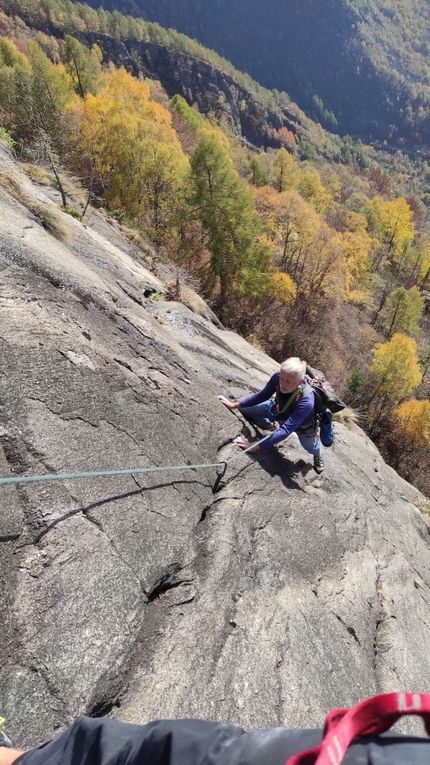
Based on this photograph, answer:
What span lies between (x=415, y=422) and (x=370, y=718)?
46.2 m

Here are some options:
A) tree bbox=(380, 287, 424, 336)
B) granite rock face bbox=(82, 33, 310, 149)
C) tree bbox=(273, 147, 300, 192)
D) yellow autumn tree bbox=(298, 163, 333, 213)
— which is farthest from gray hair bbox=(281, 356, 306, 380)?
granite rock face bbox=(82, 33, 310, 149)

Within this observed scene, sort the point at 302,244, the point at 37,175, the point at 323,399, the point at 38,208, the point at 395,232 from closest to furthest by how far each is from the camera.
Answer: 1. the point at 323,399
2. the point at 38,208
3. the point at 37,175
4. the point at 302,244
5. the point at 395,232

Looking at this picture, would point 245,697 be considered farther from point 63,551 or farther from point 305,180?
point 305,180

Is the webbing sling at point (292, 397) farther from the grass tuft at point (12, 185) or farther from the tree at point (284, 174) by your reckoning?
the tree at point (284, 174)

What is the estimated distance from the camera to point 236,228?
94.8ft

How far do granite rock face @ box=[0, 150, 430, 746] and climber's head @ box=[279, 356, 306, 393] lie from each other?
1.20m

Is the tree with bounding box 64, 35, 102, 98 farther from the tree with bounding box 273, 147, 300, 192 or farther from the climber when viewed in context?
the climber

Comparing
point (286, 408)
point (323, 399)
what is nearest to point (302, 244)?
point (323, 399)

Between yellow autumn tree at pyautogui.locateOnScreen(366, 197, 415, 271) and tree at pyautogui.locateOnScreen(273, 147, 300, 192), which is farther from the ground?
yellow autumn tree at pyautogui.locateOnScreen(366, 197, 415, 271)

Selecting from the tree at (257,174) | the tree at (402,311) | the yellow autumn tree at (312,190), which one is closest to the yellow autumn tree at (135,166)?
the tree at (402,311)

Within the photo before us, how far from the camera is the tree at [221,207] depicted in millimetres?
27859

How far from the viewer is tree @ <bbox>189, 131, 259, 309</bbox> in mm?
27859

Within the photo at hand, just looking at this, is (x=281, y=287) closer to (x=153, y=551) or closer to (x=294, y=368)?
(x=294, y=368)

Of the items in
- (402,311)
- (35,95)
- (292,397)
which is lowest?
(292,397)
